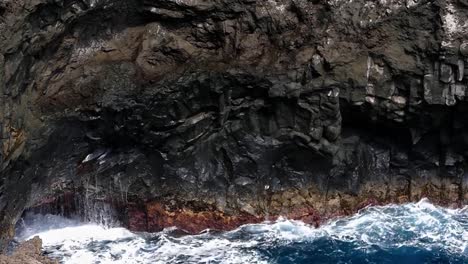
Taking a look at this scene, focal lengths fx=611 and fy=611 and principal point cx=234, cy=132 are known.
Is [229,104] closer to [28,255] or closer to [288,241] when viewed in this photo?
[288,241]

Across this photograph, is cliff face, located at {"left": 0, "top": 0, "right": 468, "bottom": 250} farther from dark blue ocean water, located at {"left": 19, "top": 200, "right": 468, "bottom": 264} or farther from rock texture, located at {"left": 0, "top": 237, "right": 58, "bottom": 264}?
rock texture, located at {"left": 0, "top": 237, "right": 58, "bottom": 264}

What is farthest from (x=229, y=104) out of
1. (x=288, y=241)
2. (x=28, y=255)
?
(x=28, y=255)

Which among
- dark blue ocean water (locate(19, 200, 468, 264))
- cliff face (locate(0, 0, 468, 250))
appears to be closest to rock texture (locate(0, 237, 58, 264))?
dark blue ocean water (locate(19, 200, 468, 264))

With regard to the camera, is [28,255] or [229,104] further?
[229,104]

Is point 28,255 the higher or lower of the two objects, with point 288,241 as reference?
lower

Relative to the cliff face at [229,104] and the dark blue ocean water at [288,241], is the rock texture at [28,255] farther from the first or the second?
the cliff face at [229,104]

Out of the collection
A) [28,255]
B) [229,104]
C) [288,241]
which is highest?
[229,104]
